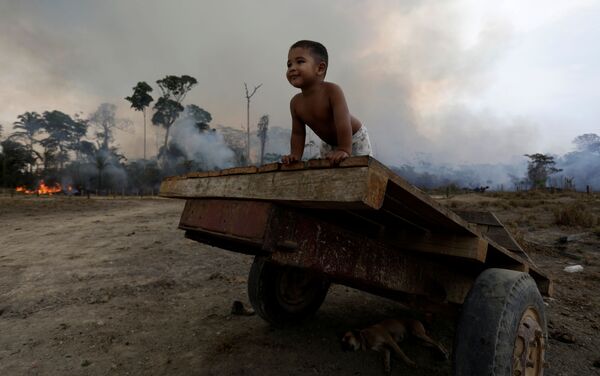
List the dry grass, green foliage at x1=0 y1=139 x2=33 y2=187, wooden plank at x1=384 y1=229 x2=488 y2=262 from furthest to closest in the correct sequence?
green foliage at x1=0 y1=139 x2=33 y2=187
the dry grass
wooden plank at x1=384 y1=229 x2=488 y2=262

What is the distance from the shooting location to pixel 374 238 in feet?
5.81

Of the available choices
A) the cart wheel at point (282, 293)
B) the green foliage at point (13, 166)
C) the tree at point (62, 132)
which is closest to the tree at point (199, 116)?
the tree at point (62, 132)

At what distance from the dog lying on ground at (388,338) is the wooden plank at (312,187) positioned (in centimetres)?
171

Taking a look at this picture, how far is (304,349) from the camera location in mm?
2508

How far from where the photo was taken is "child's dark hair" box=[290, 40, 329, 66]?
1.82m

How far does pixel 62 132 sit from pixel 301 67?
7011 cm

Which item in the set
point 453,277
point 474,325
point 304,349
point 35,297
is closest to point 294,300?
point 304,349

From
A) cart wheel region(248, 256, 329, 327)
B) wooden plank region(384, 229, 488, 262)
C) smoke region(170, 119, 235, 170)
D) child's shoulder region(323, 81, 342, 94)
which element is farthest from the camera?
smoke region(170, 119, 235, 170)

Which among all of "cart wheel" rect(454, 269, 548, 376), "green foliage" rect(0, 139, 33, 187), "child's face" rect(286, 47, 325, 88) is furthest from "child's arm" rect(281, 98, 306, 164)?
"green foliage" rect(0, 139, 33, 187)

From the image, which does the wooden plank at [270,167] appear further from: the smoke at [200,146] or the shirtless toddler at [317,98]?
the smoke at [200,146]

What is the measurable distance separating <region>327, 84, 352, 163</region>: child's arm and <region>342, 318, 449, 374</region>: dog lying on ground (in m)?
1.60

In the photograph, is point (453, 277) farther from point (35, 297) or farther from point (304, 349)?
point (35, 297)

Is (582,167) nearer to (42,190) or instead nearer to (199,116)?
(199,116)

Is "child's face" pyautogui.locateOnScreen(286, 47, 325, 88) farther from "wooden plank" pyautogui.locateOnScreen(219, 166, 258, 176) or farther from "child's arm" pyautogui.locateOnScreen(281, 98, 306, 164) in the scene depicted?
"wooden plank" pyautogui.locateOnScreen(219, 166, 258, 176)
